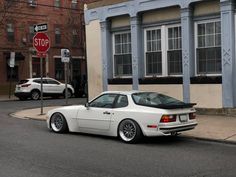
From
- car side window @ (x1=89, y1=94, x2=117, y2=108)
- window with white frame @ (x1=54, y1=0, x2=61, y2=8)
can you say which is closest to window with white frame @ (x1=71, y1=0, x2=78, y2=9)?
window with white frame @ (x1=54, y1=0, x2=61, y2=8)

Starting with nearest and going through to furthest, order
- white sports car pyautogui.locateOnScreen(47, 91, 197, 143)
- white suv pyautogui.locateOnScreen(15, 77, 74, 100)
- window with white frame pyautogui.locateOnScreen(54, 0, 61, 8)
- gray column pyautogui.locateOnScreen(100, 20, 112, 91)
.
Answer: white sports car pyautogui.locateOnScreen(47, 91, 197, 143) < gray column pyautogui.locateOnScreen(100, 20, 112, 91) < white suv pyautogui.locateOnScreen(15, 77, 74, 100) < window with white frame pyautogui.locateOnScreen(54, 0, 61, 8)

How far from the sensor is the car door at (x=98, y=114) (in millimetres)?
11344

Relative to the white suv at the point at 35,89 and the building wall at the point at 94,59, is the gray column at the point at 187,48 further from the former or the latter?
the white suv at the point at 35,89

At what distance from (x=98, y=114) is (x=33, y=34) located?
28.3 m

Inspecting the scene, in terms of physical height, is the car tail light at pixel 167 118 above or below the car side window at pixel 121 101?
below

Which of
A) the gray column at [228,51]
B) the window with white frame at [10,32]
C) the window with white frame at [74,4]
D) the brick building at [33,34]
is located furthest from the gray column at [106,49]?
the window with white frame at [74,4]

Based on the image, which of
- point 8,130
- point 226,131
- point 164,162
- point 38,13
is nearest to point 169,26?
point 226,131

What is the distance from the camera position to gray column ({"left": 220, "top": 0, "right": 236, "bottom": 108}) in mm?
14766

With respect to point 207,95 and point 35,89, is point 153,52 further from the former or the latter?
point 35,89

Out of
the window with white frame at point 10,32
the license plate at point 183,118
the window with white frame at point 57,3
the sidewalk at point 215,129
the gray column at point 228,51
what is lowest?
the sidewalk at point 215,129

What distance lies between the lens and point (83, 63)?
4262 centimetres

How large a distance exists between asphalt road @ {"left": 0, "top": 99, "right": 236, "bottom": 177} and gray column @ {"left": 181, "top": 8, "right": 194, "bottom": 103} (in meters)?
4.90

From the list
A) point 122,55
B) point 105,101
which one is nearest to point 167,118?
point 105,101

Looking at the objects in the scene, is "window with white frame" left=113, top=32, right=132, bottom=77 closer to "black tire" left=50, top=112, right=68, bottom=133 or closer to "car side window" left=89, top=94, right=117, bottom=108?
"black tire" left=50, top=112, right=68, bottom=133
